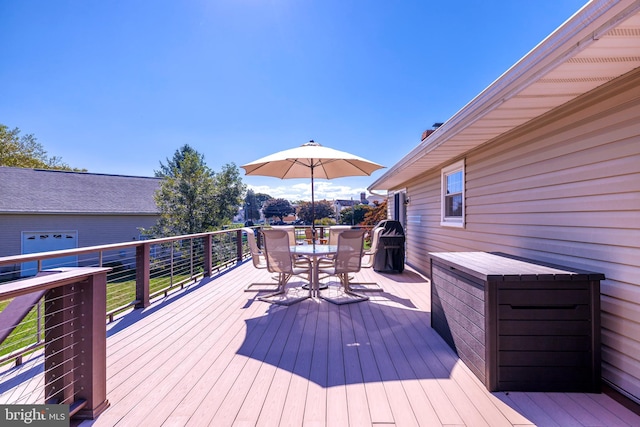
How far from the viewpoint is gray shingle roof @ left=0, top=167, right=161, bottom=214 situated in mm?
12078

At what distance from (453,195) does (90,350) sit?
525 cm

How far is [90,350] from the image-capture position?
5.36ft

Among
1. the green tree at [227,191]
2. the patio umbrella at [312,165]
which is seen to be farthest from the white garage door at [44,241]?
the patio umbrella at [312,165]

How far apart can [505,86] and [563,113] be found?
3.00ft

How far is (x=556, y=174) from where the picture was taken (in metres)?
2.57

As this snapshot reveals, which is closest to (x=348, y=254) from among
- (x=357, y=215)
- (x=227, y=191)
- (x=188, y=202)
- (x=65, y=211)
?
(x=188, y=202)

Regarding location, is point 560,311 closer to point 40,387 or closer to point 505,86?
point 505,86

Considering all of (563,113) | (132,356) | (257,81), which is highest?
(257,81)

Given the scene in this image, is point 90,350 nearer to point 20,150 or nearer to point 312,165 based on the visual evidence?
point 312,165

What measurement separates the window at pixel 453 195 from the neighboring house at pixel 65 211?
13.1 metres

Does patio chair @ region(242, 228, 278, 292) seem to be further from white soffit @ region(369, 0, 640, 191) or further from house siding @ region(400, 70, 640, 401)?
house siding @ region(400, 70, 640, 401)

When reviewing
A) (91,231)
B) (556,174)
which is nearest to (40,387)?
(556,174)

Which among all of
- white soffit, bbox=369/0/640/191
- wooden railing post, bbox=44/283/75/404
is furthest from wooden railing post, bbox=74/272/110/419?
white soffit, bbox=369/0/640/191

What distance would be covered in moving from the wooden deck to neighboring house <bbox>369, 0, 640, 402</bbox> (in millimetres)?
866
